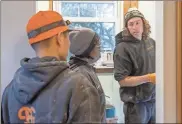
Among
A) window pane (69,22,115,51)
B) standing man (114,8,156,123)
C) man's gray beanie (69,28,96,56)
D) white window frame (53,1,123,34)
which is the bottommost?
standing man (114,8,156,123)

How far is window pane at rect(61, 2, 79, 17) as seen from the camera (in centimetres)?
298

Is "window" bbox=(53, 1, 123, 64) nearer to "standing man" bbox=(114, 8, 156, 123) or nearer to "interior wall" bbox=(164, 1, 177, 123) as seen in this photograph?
"standing man" bbox=(114, 8, 156, 123)

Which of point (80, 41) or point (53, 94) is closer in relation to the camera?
point (53, 94)

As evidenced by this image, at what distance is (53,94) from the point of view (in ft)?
3.49

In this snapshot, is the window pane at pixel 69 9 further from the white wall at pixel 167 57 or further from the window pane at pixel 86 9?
the white wall at pixel 167 57

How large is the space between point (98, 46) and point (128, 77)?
1.20 feet

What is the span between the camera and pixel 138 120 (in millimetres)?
2031

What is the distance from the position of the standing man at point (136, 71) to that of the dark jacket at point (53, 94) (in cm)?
94

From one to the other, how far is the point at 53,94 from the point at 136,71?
3.55 feet

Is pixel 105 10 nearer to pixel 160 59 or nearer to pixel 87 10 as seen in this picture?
pixel 87 10

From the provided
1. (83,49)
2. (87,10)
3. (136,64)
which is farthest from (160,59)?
(87,10)

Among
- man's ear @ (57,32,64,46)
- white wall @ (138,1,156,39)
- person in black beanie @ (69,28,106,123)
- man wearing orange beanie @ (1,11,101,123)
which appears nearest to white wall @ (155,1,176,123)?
man wearing orange beanie @ (1,11,101,123)

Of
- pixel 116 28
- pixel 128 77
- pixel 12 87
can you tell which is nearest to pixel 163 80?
pixel 12 87

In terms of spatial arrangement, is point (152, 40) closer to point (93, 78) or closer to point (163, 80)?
point (93, 78)
